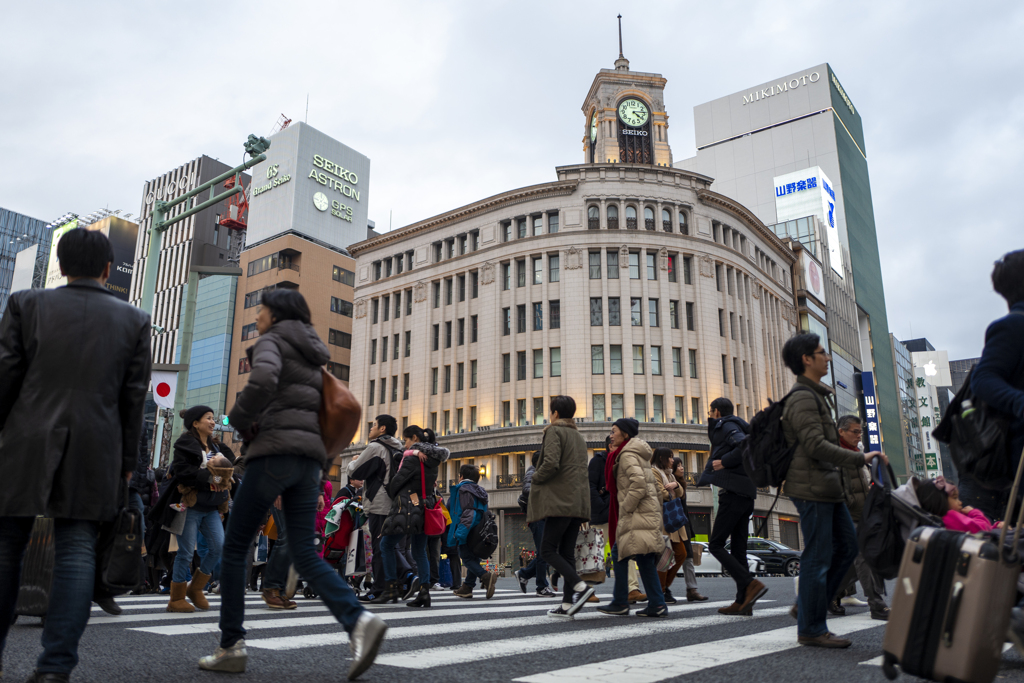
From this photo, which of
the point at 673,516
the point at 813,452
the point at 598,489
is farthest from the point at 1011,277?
the point at 598,489

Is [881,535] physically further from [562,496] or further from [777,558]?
[777,558]

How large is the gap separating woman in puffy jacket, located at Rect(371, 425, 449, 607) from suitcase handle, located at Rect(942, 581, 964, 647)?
17.6ft

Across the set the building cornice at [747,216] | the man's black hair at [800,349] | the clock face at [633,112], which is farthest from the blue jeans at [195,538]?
the clock face at [633,112]

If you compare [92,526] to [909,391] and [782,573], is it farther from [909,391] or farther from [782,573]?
[909,391]

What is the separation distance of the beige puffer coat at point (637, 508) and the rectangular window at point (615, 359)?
3645 cm

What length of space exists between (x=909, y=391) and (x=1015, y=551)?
11907cm

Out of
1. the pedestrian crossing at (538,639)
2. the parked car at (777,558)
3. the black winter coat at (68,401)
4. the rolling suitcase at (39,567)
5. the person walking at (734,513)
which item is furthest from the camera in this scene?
the parked car at (777,558)

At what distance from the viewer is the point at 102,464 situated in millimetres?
3166

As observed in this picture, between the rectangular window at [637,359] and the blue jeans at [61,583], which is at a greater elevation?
the rectangular window at [637,359]

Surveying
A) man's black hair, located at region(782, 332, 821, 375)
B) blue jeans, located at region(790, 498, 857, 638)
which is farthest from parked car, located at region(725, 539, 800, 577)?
man's black hair, located at region(782, 332, 821, 375)

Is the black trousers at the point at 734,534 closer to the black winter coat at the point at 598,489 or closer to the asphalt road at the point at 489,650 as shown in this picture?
the asphalt road at the point at 489,650

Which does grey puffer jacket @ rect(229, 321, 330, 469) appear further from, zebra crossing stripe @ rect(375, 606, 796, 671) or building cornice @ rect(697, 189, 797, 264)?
building cornice @ rect(697, 189, 797, 264)

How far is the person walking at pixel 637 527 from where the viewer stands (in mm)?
6434

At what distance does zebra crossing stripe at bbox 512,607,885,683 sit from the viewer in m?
3.40
